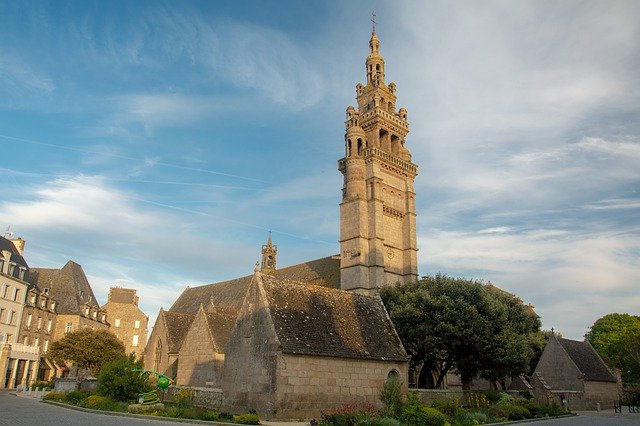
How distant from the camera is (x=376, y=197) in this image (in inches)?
2024

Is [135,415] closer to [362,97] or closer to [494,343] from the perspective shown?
[494,343]

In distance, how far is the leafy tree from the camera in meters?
43.5

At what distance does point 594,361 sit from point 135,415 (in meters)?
42.7

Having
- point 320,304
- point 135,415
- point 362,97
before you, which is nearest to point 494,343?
point 320,304

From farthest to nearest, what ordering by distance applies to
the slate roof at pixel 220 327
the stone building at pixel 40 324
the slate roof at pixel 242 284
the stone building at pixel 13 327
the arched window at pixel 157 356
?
the slate roof at pixel 242 284 → the stone building at pixel 40 324 → the arched window at pixel 157 356 → the stone building at pixel 13 327 → the slate roof at pixel 220 327

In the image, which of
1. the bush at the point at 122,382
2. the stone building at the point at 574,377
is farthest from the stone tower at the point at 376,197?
the bush at the point at 122,382

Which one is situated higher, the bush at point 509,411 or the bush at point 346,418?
the bush at point 346,418

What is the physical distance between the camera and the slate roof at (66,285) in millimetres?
57100

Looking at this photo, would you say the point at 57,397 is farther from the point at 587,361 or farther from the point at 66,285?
the point at 587,361

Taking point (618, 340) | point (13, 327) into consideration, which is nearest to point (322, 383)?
point (13, 327)

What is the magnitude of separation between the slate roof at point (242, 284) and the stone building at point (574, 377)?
843 inches

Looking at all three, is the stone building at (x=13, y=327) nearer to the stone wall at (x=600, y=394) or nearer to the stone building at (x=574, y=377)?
the stone building at (x=574, y=377)

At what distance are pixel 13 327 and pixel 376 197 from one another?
125ft

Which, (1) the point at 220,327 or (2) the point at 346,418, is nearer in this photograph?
(2) the point at 346,418
